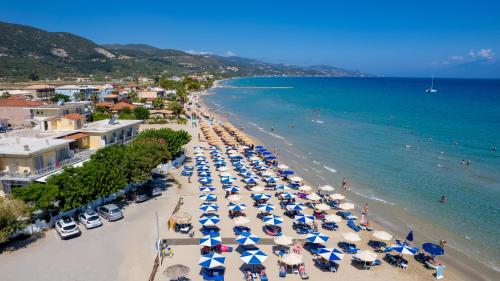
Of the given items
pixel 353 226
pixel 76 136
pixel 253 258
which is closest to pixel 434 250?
pixel 353 226

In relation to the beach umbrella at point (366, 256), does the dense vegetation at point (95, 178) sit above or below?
above

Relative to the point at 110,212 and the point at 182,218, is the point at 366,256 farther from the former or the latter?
the point at 110,212

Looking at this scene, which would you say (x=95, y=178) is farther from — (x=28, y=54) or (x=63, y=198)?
(x=28, y=54)

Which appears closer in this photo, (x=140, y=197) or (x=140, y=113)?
(x=140, y=197)

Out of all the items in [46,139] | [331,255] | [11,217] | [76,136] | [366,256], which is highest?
[46,139]

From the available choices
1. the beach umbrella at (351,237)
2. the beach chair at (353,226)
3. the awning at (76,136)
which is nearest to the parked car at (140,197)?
the awning at (76,136)

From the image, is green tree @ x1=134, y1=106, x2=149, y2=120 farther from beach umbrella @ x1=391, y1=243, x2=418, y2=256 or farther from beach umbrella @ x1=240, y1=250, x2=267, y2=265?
beach umbrella @ x1=391, y1=243, x2=418, y2=256

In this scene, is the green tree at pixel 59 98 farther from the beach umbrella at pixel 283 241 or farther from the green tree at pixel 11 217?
the beach umbrella at pixel 283 241
